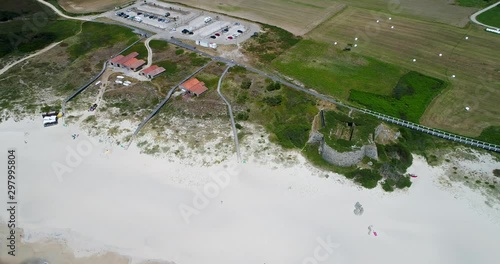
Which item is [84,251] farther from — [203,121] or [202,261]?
[203,121]

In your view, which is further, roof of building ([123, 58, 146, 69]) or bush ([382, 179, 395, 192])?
roof of building ([123, 58, 146, 69])

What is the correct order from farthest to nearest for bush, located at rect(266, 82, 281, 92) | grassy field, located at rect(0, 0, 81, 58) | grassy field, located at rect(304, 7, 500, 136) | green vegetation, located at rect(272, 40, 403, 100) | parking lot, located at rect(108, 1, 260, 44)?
parking lot, located at rect(108, 1, 260, 44)
grassy field, located at rect(0, 0, 81, 58)
green vegetation, located at rect(272, 40, 403, 100)
bush, located at rect(266, 82, 281, 92)
grassy field, located at rect(304, 7, 500, 136)

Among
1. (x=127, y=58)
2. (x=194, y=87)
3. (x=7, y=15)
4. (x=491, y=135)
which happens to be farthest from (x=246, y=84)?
(x=7, y=15)

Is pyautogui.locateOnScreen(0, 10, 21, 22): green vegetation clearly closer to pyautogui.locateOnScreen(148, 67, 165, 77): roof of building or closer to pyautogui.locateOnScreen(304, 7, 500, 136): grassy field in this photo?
pyautogui.locateOnScreen(148, 67, 165, 77): roof of building

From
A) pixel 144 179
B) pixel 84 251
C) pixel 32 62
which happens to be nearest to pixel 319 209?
pixel 144 179

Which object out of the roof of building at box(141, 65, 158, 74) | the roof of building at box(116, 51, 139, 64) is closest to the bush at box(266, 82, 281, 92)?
the roof of building at box(141, 65, 158, 74)

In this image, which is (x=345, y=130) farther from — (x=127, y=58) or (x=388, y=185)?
(x=127, y=58)

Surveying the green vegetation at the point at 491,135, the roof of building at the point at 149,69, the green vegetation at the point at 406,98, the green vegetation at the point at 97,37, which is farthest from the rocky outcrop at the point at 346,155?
the green vegetation at the point at 97,37

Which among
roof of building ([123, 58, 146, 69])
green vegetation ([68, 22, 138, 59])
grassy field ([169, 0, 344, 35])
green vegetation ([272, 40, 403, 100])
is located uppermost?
grassy field ([169, 0, 344, 35])
